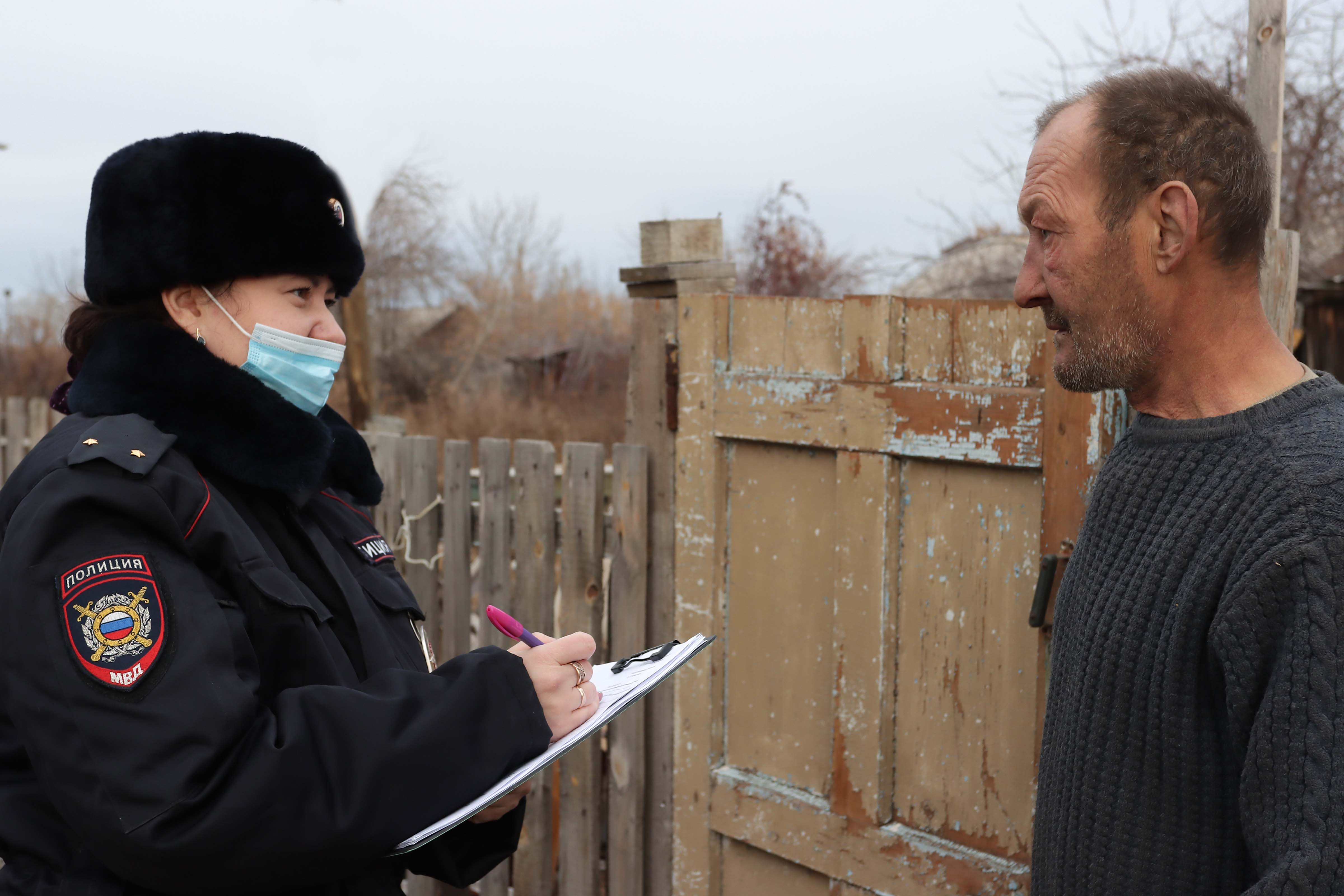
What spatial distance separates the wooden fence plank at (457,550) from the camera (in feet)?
12.5

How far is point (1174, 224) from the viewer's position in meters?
1.52

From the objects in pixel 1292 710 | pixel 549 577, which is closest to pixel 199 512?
pixel 1292 710

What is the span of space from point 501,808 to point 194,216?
118 centimetres

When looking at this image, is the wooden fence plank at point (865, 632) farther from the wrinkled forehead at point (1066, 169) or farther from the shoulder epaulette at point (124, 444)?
the shoulder epaulette at point (124, 444)

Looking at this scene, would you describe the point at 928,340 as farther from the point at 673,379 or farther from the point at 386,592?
the point at 386,592

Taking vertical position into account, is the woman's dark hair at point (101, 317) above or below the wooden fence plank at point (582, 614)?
above

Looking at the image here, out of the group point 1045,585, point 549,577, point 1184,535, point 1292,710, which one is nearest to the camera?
point 1292,710

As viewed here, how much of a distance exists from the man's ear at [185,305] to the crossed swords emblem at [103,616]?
0.58 meters

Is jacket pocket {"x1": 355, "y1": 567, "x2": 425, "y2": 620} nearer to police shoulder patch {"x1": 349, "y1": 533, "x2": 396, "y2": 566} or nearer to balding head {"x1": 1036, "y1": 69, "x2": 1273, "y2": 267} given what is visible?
police shoulder patch {"x1": 349, "y1": 533, "x2": 396, "y2": 566}

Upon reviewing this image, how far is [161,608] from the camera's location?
1.39 meters

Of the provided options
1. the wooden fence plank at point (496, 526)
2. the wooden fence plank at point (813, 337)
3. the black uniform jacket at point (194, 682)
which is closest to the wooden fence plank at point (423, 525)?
the wooden fence plank at point (496, 526)

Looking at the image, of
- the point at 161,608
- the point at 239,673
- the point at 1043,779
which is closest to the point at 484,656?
the point at 239,673

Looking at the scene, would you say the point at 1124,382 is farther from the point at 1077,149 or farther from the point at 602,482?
the point at 602,482

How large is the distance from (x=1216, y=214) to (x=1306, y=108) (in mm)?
8217
